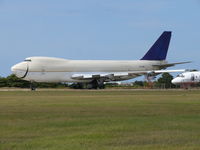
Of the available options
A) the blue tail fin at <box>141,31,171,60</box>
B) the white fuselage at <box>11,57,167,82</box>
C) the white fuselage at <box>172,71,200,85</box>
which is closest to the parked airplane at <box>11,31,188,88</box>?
the white fuselage at <box>11,57,167,82</box>

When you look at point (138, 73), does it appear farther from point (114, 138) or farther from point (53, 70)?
point (114, 138)

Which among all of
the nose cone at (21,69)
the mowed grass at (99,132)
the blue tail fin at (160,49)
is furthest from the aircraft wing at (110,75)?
the mowed grass at (99,132)

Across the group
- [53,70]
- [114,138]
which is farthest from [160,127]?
[53,70]

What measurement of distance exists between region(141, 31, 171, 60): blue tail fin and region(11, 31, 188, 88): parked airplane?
1632mm

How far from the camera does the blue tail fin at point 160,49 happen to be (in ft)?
278

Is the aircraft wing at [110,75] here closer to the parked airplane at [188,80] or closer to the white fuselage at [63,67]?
the white fuselage at [63,67]

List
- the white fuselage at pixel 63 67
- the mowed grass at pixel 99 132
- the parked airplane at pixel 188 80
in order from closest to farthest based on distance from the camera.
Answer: the mowed grass at pixel 99 132 → the white fuselage at pixel 63 67 → the parked airplane at pixel 188 80

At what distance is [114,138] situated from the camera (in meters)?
13.4

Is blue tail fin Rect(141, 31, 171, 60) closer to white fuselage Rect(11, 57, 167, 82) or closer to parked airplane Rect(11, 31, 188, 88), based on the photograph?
parked airplane Rect(11, 31, 188, 88)

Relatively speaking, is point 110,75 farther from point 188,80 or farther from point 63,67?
point 188,80

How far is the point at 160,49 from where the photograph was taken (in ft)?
279

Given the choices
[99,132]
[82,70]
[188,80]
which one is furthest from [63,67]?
[99,132]

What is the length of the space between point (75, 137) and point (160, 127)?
10.3ft

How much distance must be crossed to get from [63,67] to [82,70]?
2.73 m
